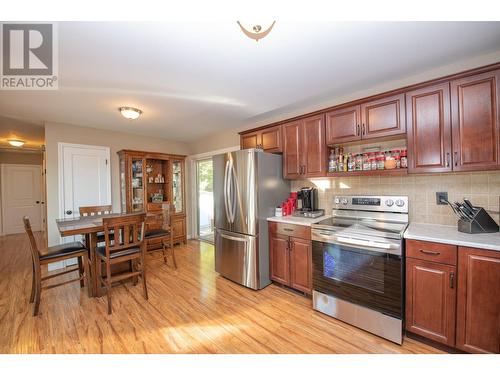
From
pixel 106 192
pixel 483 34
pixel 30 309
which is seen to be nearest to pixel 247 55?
pixel 483 34

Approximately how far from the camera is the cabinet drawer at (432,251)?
5.03 ft

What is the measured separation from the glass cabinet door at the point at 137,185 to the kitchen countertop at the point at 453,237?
14.2ft

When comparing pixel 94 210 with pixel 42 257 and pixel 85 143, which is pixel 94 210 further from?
pixel 85 143

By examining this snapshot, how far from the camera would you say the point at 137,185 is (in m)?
4.27

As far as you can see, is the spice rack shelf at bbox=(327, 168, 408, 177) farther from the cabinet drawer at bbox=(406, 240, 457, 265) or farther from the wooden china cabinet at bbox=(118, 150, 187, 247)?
the wooden china cabinet at bbox=(118, 150, 187, 247)

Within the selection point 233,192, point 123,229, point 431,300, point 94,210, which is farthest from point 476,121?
point 94,210

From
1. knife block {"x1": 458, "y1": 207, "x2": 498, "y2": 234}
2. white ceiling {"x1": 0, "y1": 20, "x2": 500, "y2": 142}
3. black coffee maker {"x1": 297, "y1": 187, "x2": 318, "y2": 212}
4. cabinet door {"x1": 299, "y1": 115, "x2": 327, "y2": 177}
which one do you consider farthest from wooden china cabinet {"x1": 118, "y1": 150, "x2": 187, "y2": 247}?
knife block {"x1": 458, "y1": 207, "x2": 498, "y2": 234}

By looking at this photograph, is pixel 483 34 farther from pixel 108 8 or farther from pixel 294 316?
pixel 294 316

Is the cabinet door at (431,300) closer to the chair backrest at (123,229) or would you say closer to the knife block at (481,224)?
the knife block at (481,224)

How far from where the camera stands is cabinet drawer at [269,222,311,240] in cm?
234

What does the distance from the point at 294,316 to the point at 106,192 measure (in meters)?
3.85

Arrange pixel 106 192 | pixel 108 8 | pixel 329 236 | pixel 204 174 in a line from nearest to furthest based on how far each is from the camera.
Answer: pixel 108 8
pixel 329 236
pixel 106 192
pixel 204 174

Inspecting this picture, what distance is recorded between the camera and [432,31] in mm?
1497

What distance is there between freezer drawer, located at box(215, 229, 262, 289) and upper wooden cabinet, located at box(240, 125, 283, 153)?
1.29m
